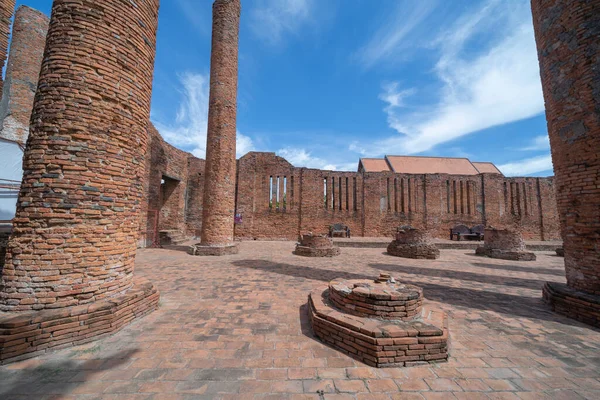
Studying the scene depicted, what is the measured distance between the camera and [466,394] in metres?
1.98

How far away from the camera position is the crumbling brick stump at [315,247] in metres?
9.46

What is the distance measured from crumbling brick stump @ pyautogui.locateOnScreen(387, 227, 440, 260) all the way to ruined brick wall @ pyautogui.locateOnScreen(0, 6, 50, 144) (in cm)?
1787

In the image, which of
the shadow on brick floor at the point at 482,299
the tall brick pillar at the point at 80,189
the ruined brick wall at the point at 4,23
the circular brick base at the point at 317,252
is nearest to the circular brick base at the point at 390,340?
the shadow on brick floor at the point at 482,299

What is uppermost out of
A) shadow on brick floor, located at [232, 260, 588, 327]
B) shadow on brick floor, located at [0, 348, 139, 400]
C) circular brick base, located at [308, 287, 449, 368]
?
circular brick base, located at [308, 287, 449, 368]

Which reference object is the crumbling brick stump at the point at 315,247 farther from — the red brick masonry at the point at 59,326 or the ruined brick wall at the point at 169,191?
the ruined brick wall at the point at 169,191

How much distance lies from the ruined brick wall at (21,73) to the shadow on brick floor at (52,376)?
47.0 feet

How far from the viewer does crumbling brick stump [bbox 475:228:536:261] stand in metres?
9.50

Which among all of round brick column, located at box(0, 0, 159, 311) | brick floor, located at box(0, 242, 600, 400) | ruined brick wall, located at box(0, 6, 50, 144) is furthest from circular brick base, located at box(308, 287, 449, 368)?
ruined brick wall, located at box(0, 6, 50, 144)

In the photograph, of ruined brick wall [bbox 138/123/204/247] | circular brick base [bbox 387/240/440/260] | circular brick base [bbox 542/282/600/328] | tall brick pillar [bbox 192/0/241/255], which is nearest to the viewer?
circular brick base [bbox 542/282/600/328]

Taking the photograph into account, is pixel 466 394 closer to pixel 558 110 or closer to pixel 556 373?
pixel 556 373

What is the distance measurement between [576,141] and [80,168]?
7.45 m

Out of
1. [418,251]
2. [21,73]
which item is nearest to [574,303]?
[418,251]

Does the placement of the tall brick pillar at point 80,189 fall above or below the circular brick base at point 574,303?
above

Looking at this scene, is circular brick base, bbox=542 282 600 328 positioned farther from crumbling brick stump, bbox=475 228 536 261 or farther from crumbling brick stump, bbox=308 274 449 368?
crumbling brick stump, bbox=475 228 536 261
